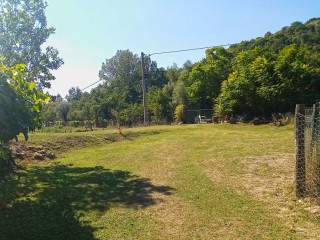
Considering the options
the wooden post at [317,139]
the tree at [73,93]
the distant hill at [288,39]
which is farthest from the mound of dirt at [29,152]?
the tree at [73,93]

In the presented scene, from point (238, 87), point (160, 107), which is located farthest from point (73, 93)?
point (238, 87)

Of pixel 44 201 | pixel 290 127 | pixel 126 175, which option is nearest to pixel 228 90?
pixel 290 127

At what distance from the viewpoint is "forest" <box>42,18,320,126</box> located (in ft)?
106

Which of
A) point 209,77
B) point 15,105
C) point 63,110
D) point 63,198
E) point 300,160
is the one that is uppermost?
point 209,77

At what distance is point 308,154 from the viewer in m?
10.3

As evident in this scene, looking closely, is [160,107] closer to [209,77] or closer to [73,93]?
[209,77]

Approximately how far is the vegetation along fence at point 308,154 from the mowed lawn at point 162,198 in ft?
1.25

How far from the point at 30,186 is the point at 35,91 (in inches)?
159

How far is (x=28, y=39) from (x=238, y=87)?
18018mm

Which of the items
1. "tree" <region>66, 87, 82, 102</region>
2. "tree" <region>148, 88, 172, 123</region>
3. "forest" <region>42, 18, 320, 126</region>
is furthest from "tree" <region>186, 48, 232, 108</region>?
"tree" <region>66, 87, 82, 102</region>

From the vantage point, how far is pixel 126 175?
1384cm

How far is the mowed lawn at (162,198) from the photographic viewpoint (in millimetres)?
8250

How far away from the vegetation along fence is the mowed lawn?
38cm

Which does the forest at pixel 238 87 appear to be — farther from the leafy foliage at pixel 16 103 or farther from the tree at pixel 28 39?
the leafy foliage at pixel 16 103
